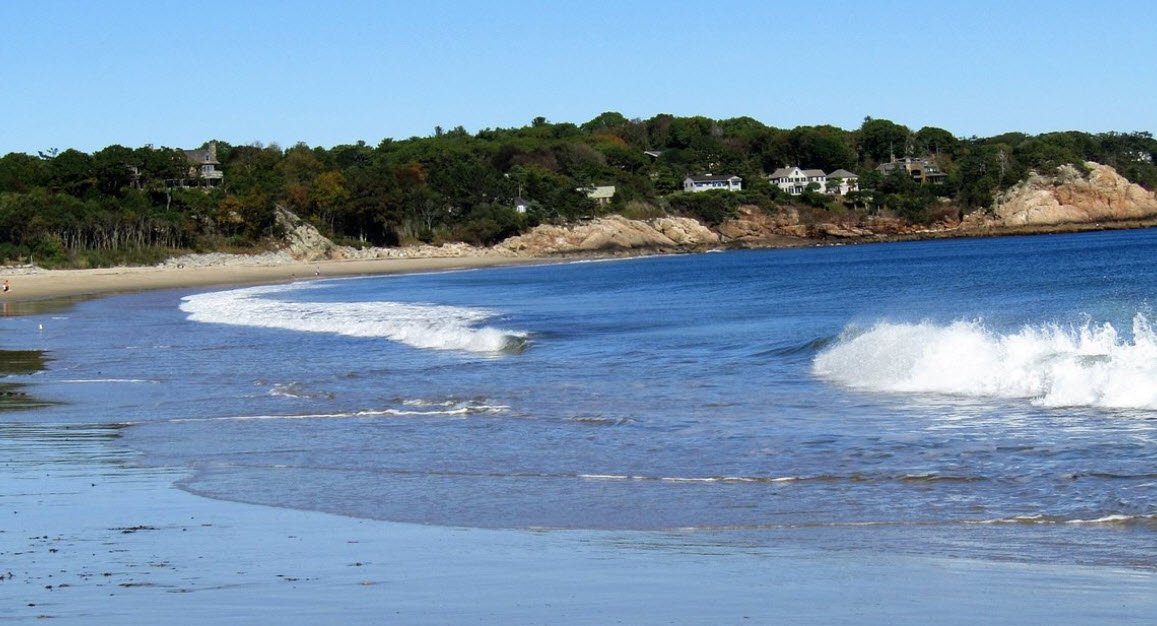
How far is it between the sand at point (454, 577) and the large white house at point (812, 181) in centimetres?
14305

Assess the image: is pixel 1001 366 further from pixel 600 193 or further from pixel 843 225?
pixel 843 225

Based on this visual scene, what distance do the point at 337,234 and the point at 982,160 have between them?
74.4m

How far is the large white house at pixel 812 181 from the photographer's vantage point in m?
150

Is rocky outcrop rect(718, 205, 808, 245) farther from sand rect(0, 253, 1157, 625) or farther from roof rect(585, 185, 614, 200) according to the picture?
sand rect(0, 253, 1157, 625)

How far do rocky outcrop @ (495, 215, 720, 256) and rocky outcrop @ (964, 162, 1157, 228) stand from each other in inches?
1206

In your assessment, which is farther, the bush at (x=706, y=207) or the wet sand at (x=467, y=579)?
the bush at (x=706, y=207)

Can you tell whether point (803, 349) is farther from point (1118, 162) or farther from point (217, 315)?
point (1118, 162)

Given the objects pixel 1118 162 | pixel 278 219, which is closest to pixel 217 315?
pixel 278 219

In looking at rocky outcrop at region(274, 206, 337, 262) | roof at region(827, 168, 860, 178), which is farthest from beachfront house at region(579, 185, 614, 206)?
roof at region(827, 168, 860, 178)

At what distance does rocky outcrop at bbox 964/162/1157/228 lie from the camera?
124 m

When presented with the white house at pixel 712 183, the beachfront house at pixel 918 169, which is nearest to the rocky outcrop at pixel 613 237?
the white house at pixel 712 183

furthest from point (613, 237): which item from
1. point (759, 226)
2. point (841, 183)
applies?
point (841, 183)

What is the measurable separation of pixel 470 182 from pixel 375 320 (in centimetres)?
8838

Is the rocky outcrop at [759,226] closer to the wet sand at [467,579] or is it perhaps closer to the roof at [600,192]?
the roof at [600,192]
